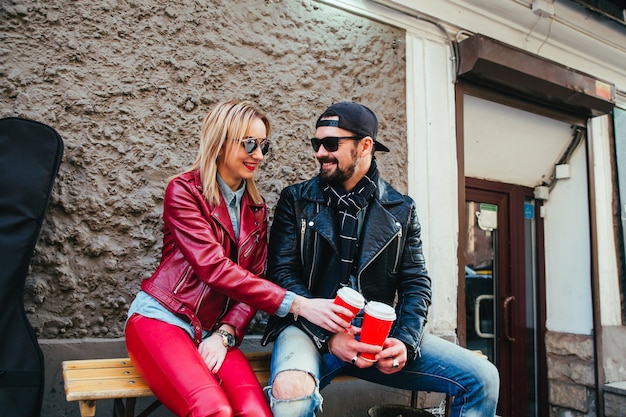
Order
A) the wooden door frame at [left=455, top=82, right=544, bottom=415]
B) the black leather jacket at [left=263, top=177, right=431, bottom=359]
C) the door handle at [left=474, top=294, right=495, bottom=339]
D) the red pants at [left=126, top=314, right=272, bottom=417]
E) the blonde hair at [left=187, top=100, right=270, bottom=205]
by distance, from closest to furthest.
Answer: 1. the red pants at [left=126, top=314, right=272, bottom=417]
2. the blonde hair at [left=187, top=100, right=270, bottom=205]
3. the black leather jacket at [left=263, top=177, right=431, bottom=359]
4. the wooden door frame at [left=455, top=82, right=544, bottom=415]
5. the door handle at [left=474, top=294, right=495, bottom=339]

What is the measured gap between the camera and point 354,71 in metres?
3.52

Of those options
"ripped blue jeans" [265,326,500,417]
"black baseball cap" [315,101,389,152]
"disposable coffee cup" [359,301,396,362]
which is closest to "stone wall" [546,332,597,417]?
"ripped blue jeans" [265,326,500,417]

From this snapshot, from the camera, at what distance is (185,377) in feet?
5.97

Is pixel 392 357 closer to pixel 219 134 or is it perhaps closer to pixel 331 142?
pixel 331 142

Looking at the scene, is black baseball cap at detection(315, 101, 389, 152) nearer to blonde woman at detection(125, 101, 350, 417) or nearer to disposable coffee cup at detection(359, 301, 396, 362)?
blonde woman at detection(125, 101, 350, 417)

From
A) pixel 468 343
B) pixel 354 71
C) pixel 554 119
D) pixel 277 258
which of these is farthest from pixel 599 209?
pixel 277 258

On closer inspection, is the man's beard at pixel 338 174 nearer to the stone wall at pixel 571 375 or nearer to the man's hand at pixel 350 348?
the man's hand at pixel 350 348

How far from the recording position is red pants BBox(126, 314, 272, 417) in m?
1.78

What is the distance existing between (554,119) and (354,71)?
2160 mm

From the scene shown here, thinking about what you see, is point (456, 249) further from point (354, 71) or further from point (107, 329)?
point (107, 329)

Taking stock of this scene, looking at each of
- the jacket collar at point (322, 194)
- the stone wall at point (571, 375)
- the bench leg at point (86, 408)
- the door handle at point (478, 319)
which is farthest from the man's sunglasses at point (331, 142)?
the stone wall at point (571, 375)

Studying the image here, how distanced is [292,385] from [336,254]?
69cm

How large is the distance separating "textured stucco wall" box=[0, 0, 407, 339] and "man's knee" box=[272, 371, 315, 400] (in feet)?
3.46

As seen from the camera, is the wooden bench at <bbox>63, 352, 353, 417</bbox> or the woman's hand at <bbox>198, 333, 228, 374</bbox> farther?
the woman's hand at <bbox>198, 333, 228, 374</bbox>
